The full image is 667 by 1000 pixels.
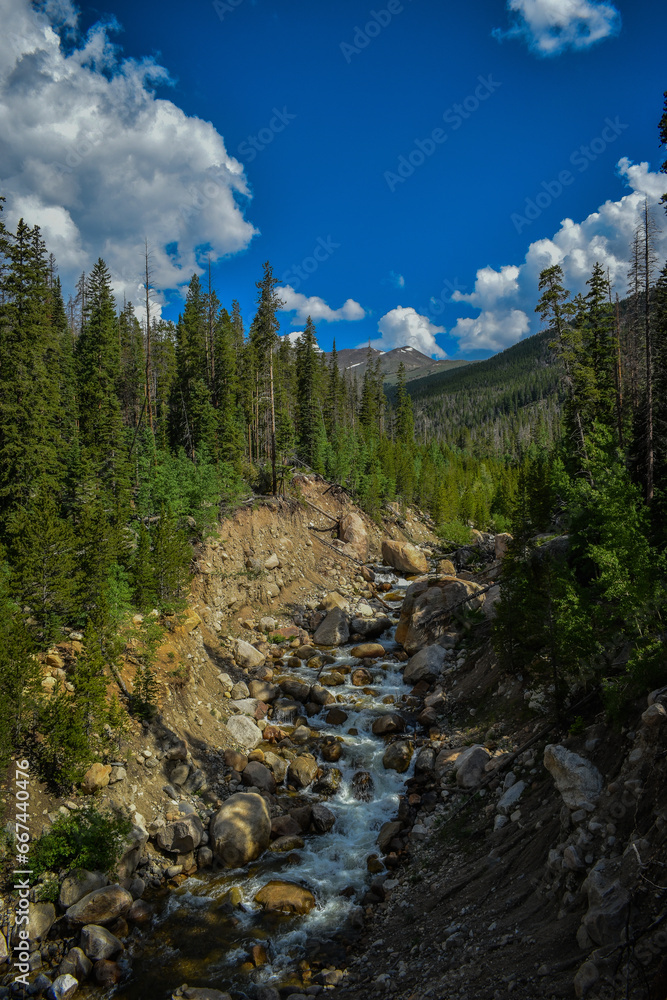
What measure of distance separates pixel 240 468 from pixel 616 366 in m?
25.3

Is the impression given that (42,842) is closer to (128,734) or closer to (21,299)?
(128,734)

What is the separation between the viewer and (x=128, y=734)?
13.4 m

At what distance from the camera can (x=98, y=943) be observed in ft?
30.2

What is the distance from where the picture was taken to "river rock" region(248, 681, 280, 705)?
19.2 meters

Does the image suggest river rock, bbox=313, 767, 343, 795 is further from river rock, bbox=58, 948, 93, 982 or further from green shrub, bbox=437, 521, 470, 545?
green shrub, bbox=437, 521, 470, 545

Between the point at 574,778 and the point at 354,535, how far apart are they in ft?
103

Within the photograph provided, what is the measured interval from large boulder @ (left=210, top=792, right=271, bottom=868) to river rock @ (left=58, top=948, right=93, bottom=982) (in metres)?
3.55

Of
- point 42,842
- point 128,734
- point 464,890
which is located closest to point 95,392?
point 128,734

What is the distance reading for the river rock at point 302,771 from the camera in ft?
A: 49.2

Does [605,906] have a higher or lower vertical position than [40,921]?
higher

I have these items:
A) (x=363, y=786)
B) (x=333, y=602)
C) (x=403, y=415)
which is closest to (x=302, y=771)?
(x=363, y=786)

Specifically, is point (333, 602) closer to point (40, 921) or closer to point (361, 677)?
point (361, 677)

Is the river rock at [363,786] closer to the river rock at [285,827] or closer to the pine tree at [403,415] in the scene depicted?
the river rock at [285,827]

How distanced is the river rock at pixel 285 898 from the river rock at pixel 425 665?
1001cm
